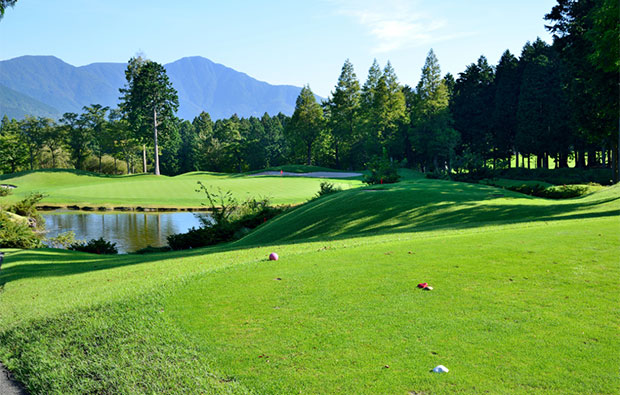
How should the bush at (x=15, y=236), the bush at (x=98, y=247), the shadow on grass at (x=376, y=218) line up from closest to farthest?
the shadow on grass at (x=376, y=218)
the bush at (x=15, y=236)
the bush at (x=98, y=247)

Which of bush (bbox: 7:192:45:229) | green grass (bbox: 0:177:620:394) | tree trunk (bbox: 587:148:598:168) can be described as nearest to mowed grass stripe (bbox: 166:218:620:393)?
green grass (bbox: 0:177:620:394)

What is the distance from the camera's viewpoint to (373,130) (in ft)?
229

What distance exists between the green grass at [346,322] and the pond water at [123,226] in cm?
1483

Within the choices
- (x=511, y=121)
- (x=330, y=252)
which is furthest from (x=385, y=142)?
(x=330, y=252)

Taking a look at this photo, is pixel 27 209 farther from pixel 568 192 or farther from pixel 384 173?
pixel 568 192

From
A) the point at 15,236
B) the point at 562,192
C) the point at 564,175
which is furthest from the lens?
the point at 564,175

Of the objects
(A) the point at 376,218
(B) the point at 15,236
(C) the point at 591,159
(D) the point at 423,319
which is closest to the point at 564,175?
(C) the point at 591,159

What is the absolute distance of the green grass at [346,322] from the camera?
4.24 metres

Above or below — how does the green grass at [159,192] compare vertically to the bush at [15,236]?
above

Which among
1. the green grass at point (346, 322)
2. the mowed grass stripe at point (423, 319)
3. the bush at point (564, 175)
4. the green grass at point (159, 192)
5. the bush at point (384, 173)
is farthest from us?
the green grass at point (159, 192)

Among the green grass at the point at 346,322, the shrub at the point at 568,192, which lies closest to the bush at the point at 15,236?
the green grass at the point at 346,322

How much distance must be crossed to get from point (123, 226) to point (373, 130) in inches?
1902

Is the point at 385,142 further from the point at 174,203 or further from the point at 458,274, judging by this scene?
the point at 458,274

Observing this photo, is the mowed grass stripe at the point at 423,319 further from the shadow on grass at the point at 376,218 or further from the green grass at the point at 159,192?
the green grass at the point at 159,192
